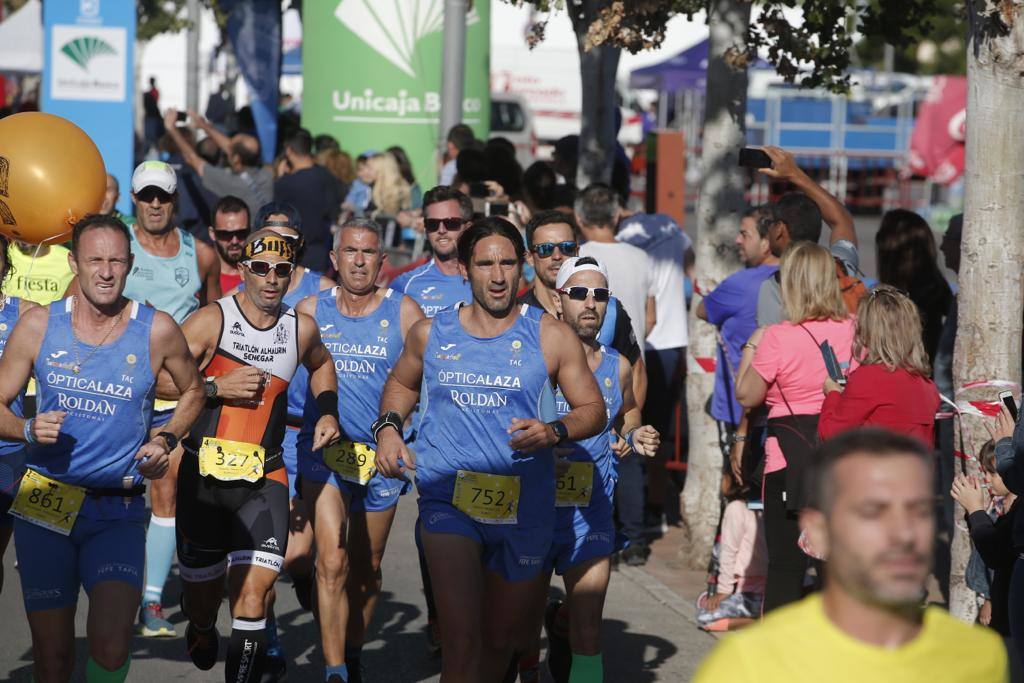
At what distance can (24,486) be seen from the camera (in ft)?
17.6

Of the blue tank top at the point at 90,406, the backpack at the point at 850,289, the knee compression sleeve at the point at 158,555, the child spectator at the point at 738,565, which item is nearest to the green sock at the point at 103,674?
the blue tank top at the point at 90,406

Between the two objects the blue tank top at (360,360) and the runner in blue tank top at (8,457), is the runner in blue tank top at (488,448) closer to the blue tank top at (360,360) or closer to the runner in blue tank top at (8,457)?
the blue tank top at (360,360)

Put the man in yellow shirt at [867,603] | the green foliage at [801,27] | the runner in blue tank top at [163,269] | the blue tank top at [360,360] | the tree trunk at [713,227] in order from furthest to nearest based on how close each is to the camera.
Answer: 1. the tree trunk at [713,227]
2. the green foliage at [801,27]
3. the runner in blue tank top at [163,269]
4. the blue tank top at [360,360]
5. the man in yellow shirt at [867,603]

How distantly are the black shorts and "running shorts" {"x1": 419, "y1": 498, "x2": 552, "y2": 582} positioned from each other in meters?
0.83

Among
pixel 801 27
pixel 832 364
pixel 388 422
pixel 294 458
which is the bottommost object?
pixel 294 458

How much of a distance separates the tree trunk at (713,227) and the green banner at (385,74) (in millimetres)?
7926

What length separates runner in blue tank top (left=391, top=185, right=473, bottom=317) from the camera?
24.8 ft

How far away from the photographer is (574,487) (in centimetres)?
593

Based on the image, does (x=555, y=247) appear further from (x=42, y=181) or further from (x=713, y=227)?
(x=42, y=181)

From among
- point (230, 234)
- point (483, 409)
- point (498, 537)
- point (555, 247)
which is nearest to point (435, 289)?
point (555, 247)

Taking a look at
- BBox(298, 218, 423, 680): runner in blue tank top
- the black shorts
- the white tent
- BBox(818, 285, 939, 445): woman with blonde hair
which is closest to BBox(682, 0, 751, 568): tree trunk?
BBox(298, 218, 423, 680): runner in blue tank top

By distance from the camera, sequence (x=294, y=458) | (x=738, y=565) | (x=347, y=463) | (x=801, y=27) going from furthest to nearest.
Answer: (x=801, y=27), (x=738, y=565), (x=294, y=458), (x=347, y=463)

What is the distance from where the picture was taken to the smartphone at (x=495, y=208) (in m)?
10.0

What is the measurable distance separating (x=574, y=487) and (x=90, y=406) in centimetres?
188
